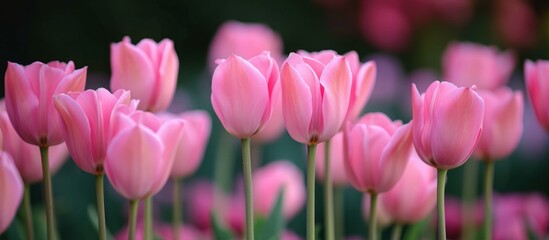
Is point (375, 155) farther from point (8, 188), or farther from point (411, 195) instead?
point (8, 188)

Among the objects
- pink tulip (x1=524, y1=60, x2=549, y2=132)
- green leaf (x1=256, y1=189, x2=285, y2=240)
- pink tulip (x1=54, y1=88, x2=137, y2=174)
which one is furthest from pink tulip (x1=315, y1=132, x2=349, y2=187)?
pink tulip (x1=54, y1=88, x2=137, y2=174)

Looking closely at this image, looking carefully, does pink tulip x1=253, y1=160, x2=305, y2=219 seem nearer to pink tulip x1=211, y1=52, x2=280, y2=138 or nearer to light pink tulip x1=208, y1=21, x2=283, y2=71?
light pink tulip x1=208, y1=21, x2=283, y2=71

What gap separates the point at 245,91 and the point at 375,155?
100mm

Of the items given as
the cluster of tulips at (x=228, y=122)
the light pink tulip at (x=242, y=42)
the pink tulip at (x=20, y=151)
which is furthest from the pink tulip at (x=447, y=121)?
the light pink tulip at (x=242, y=42)

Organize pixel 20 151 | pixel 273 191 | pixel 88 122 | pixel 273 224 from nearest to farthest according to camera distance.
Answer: pixel 88 122, pixel 20 151, pixel 273 224, pixel 273 191

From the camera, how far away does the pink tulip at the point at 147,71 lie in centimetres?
58

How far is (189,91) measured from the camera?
4.91 feet

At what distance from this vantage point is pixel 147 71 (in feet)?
1.92

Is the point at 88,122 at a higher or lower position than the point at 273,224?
higher

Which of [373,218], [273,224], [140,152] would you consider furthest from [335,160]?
[140,152]

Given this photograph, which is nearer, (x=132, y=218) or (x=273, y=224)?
(x=132, y=218)

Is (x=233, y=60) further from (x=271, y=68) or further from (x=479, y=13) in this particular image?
(x=479, y=13)

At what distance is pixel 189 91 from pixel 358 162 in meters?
0.97

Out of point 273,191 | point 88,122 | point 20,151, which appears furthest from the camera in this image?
point 273,191
